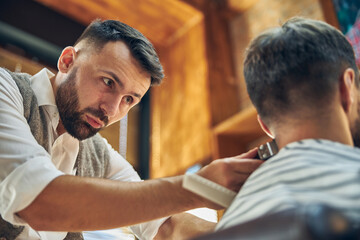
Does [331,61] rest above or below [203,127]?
above

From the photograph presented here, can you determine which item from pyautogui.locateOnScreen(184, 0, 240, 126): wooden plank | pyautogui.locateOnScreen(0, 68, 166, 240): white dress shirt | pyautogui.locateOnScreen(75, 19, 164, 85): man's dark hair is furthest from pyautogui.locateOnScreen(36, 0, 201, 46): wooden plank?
pyautogui.locateOnScreen(0, 68, 166, 240): white dress shirt

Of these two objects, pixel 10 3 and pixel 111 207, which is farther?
pixel 10 3

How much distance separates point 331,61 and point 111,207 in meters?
0.64

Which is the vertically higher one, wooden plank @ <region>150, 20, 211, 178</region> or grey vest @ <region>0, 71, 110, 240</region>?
grey vest @ <region>0, 71, 110, 240</region>

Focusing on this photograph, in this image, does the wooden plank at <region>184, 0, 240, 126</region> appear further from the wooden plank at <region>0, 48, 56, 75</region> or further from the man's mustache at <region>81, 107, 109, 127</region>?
the man's mustache at <region>81, 107, 109, 127</region>

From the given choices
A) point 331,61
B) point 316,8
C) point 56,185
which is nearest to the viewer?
point 331,61

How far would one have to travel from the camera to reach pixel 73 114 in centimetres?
158

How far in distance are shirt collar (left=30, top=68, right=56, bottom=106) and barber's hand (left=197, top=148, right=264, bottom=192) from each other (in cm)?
83

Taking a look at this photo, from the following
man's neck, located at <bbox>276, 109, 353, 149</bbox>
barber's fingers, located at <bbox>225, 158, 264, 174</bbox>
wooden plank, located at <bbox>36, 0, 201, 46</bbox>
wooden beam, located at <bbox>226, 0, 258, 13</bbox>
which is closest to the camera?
man's neck, located at <bbox>276, 109, 353, 149</bbox>

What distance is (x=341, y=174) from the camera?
64 cm

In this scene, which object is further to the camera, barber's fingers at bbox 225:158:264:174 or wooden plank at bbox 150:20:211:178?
wooden plank at bbox 150:20:211:178

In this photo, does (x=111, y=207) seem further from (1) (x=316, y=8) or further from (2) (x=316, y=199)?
(1) (x=316, y=8)

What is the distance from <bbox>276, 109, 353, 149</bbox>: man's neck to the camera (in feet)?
2.77

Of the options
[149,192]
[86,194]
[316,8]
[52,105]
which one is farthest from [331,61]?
[316,8]
